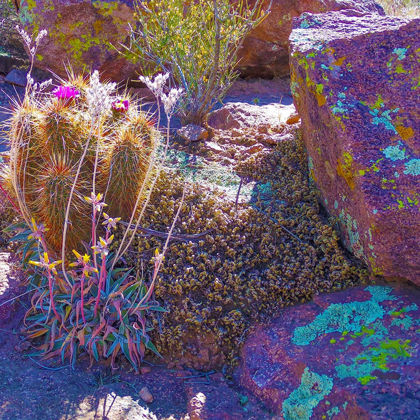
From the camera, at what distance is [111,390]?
2.35 m

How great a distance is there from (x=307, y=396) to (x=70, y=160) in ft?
6.37

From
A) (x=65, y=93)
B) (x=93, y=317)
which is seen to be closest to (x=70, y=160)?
(x=65, y=93)

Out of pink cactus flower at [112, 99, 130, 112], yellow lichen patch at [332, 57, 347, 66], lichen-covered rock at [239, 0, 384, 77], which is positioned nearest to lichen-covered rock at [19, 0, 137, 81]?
lichen-covered rock at [239, 0, 384, 77]

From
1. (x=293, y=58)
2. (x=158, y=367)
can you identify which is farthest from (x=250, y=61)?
(x=158, y=367)

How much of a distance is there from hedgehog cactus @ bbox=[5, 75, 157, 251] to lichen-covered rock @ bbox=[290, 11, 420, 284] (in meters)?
1.11

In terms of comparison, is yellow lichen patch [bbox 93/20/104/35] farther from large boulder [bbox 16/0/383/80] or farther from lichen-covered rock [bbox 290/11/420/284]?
lichen-covered rock [bbox 290/11/420/284]

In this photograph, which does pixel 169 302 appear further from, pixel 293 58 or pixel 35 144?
pixel 293 58

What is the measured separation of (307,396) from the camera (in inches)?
87.4

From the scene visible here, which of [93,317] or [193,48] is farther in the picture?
[193,48]

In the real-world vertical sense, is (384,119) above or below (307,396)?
above

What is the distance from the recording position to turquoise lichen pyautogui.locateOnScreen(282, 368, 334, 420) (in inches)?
85.3

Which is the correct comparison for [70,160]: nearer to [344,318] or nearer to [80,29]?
[344,318]

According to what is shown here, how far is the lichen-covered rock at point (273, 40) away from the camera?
6070mm

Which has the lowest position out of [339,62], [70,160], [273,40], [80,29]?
[273,40]
